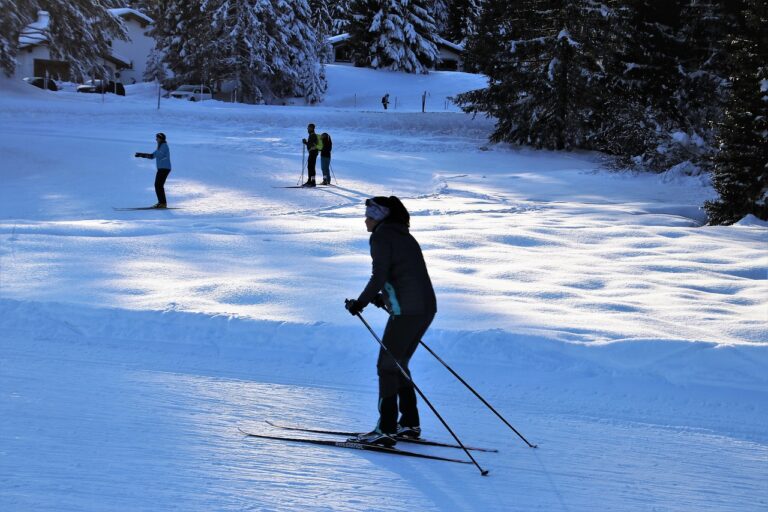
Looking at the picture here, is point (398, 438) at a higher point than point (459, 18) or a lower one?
lower

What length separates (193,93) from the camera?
152ft

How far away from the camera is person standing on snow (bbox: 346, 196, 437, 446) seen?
511 cm

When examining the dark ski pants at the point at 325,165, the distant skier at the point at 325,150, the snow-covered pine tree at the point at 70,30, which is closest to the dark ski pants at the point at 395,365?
the distant skier at the point at 325,150

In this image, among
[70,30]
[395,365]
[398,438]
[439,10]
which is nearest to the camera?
[395,365]

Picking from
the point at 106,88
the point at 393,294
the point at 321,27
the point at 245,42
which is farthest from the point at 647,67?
the point at 321,27

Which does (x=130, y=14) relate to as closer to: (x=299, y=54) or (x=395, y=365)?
(x=299, y=54)

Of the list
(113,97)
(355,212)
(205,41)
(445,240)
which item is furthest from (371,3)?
(445,240)

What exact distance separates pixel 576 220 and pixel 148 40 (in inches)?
2352

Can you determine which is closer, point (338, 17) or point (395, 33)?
point (395, 33)

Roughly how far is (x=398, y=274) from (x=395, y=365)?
1.88ft

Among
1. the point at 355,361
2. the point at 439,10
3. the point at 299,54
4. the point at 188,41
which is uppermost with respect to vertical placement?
the point at 439,10

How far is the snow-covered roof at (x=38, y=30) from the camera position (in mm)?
32594

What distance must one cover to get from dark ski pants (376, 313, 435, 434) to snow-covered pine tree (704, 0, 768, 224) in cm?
1396

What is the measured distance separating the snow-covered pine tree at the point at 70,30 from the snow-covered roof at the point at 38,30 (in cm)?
37
